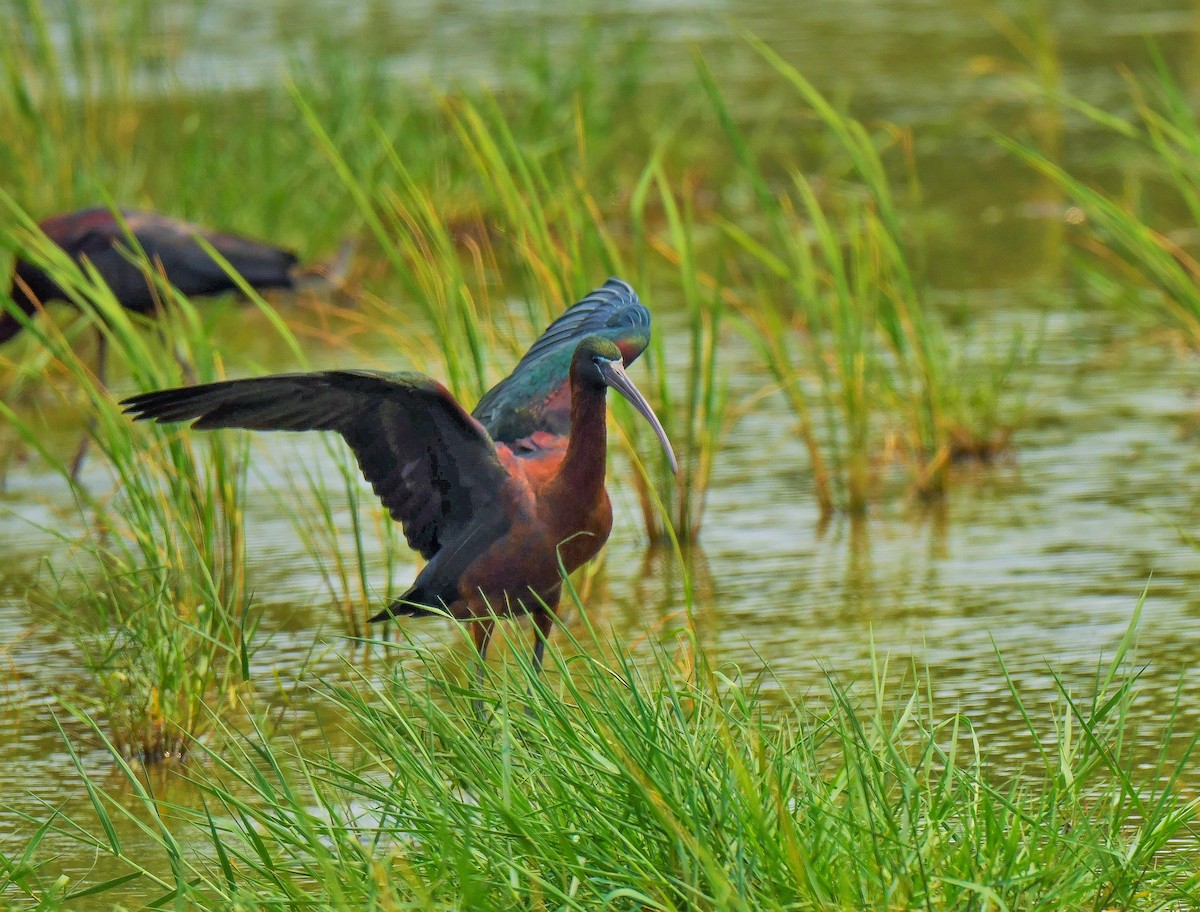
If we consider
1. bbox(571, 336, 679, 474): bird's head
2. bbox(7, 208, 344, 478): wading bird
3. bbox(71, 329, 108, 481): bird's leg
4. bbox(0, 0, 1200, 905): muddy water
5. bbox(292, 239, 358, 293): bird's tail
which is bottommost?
bbox(0, 0, 1200, 905): muddy water

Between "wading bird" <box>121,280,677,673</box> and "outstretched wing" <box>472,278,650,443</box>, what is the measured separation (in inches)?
1.2

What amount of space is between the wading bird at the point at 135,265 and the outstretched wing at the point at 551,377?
7.82 ft

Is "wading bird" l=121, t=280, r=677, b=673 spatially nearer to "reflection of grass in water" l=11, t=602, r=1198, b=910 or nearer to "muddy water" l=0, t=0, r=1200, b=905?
"muddy water" l=0, t=0, r=1200, b=905

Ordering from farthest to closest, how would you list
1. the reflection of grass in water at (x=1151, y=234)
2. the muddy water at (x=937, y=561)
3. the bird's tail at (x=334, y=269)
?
1. the bird's tail at (x=334, y=269)
2. the reflection of grass in water at (x=1151, y=234)
3. the muddy water at (x=937, y=561)

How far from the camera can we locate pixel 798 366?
7.21 meters

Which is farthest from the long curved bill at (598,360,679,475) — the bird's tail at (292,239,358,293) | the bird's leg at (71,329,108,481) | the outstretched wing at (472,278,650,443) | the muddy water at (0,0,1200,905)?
the bird's tail at (292,239,358,293)

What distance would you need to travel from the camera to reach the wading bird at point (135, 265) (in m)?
6.57

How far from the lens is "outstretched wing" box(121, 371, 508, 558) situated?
3.61 meters

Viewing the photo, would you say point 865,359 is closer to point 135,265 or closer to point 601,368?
point 601,368

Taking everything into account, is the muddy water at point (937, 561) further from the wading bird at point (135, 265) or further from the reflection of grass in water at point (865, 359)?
the wading bird at point (135, 265)

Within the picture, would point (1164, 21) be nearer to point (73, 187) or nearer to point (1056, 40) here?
point (1056, 40)

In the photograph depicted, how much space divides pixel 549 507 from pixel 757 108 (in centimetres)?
833

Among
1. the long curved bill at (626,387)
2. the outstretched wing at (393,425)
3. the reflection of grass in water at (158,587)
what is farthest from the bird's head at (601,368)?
the reflection of grass in water at (158,587)

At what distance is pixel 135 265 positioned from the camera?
21.7 feet
